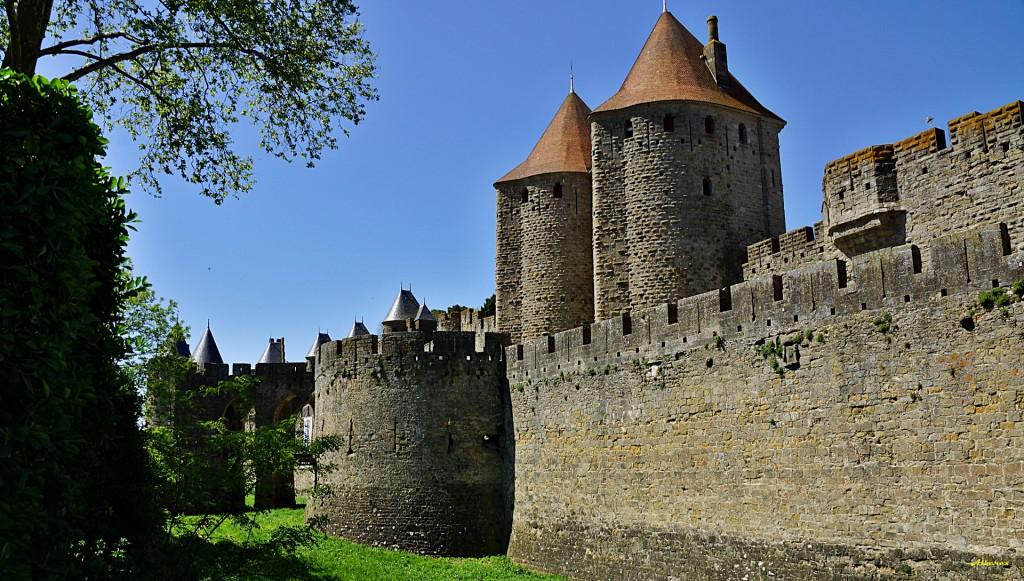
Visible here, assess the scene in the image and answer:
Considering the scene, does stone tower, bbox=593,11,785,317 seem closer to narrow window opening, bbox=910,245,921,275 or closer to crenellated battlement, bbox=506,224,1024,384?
crenellated battlement, bbox=506,224,1024,384

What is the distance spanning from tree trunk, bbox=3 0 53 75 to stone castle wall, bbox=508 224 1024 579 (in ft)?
37.9

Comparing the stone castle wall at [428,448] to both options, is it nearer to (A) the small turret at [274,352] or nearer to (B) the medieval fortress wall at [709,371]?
(B) the medieval fortress wall at [709,371]

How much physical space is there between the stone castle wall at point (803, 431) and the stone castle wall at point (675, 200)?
3.41m

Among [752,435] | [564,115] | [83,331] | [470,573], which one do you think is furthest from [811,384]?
[564,115]

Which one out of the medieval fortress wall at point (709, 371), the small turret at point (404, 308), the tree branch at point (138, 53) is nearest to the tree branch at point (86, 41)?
the tree branch at point (138, 53)

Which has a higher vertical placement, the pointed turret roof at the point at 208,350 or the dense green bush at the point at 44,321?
the pointed turret roof at the point at 208,350

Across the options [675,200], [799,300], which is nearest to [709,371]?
[799,300]

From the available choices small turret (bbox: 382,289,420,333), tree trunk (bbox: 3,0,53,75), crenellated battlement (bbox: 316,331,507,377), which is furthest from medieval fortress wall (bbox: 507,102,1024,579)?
small turret (bbox: 382,289,420,333)

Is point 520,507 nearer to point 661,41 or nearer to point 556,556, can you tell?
point 556,556

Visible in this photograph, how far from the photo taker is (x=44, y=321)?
Result: 21.4 feet

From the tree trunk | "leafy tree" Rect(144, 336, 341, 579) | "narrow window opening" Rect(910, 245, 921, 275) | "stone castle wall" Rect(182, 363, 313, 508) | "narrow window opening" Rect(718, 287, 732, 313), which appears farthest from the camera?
"stone castle wall" Rect(182, 363, 313, 508)

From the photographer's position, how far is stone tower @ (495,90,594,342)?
26.1m

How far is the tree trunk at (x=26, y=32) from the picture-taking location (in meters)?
10.5

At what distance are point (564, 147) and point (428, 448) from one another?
10425mm
